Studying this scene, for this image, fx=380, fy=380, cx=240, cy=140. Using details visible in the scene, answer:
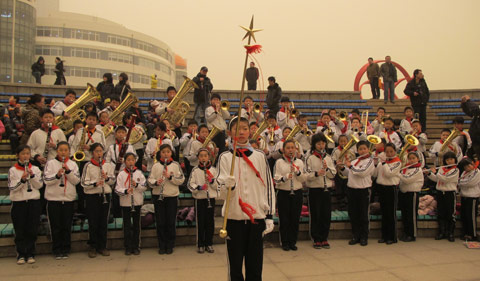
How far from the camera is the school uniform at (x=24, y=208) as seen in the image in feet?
20.5

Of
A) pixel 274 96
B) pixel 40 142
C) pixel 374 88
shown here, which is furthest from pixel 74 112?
pixel 374 88

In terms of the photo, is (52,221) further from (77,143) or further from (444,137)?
(444,137)

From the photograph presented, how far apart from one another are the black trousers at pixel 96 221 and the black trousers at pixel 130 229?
13.3 inches

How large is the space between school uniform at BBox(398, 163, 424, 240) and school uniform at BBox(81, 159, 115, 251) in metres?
5.84

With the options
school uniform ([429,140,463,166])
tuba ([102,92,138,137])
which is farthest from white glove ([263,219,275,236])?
school uniform ([429,140,463,166])

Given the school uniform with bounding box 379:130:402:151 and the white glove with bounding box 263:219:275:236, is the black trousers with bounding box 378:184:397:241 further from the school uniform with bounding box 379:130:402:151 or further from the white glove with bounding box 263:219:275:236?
the white glove with bounding box 263:219:275:236

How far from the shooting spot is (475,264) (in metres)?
6.25

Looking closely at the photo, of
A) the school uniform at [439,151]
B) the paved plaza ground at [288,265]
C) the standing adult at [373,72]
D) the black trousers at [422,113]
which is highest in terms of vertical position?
the standing adult at [373,72]

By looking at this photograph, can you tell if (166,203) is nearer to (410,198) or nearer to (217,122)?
(217,122)

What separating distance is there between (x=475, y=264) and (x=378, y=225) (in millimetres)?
2007

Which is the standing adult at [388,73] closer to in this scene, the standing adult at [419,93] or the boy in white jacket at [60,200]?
the standing adult at [419,93]

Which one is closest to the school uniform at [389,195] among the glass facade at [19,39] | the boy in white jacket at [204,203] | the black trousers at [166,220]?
the boy in white jacket at [204,203]

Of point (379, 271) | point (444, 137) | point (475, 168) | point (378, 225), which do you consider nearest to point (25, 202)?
point (379, 271)

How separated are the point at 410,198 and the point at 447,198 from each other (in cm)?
79
